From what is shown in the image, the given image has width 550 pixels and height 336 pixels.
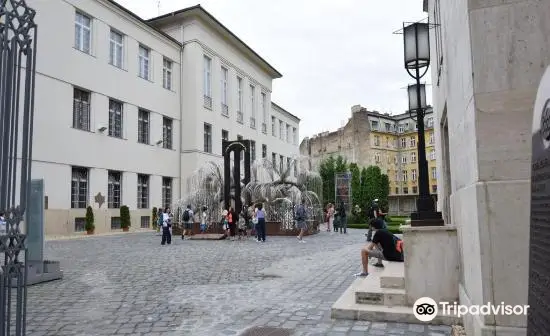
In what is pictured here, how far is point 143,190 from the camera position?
30031mm

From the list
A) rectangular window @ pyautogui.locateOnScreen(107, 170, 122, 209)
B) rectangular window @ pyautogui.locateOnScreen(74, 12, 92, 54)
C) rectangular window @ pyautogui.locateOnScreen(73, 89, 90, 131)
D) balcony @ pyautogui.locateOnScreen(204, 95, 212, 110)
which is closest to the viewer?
rectangular window @ pyautogui.locateOnScreen(73, 89, 90, 131)

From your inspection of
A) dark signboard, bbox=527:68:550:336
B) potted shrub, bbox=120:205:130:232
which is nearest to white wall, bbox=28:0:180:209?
potted shrub, bbox=120:205:130:232

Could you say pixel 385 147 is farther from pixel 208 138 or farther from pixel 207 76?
pixel 207 76

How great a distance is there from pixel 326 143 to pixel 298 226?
56.2 meters

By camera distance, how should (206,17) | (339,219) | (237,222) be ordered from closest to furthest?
(237,222) < (339,219) < (206,17)

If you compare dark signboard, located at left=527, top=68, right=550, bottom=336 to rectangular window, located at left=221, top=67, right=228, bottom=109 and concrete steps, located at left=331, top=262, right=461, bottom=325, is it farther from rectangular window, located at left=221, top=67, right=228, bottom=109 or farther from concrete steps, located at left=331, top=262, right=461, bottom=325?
rectangular window, located at left=221, top=67, right=228, bottom=109

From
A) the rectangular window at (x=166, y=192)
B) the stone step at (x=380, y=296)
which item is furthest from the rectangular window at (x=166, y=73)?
the stone step at (x=380, y=296)

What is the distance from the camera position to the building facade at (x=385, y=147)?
237 feet

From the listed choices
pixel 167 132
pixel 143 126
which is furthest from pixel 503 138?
pixel 167 132

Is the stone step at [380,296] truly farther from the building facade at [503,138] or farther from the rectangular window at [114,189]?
the rectangular window at [114,189]

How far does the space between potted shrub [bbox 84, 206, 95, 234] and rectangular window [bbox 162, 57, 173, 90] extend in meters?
11.4

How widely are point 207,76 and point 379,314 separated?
105ft

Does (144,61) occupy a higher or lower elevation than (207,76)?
lower

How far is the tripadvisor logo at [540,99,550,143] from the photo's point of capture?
1.59 metres
